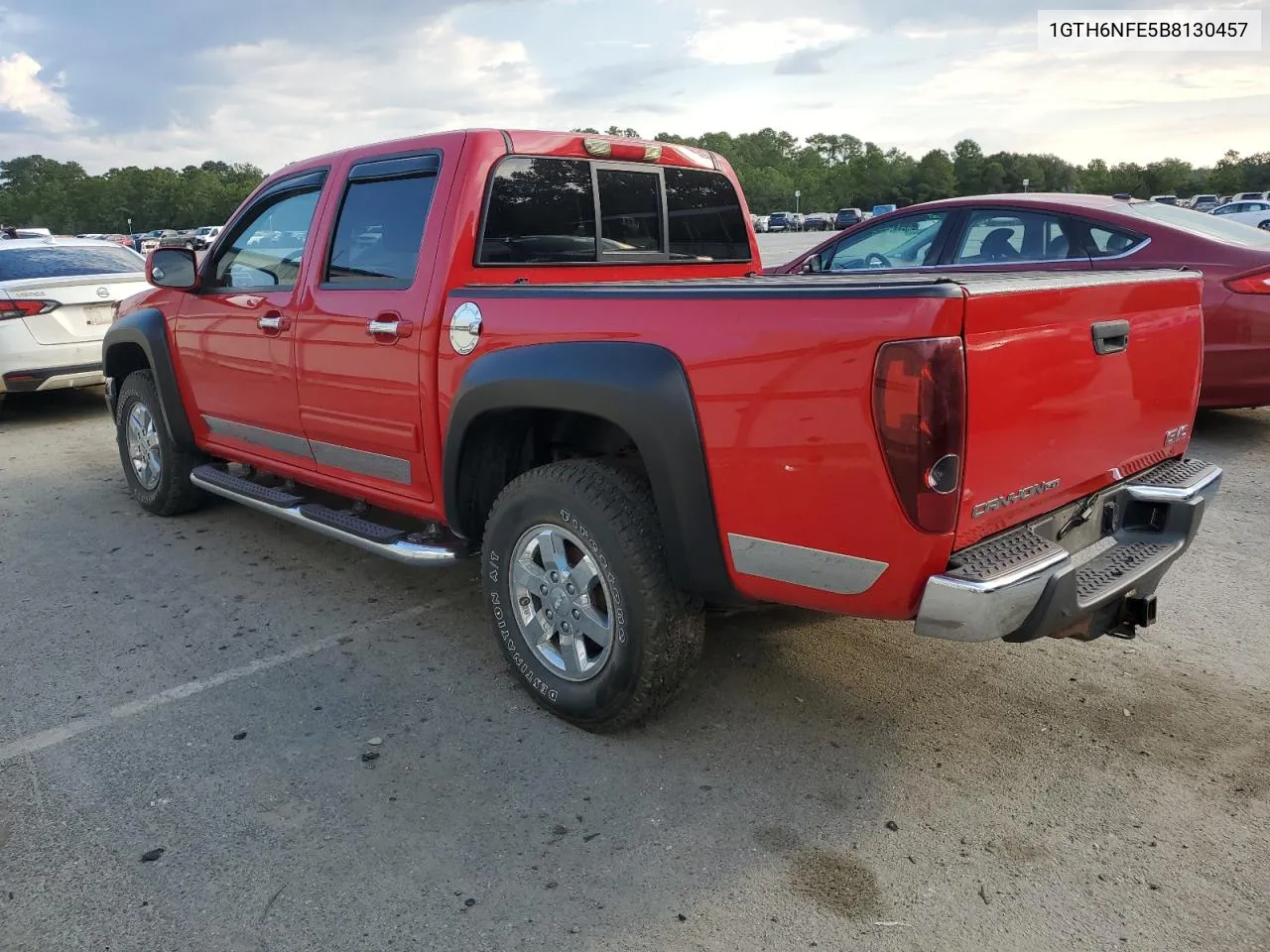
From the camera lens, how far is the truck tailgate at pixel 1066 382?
2.36m

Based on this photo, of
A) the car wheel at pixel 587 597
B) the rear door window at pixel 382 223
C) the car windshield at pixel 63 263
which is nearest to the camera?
the car wheel at pixel 587 597

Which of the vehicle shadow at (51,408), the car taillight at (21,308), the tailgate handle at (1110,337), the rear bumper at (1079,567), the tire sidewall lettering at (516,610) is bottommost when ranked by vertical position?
the vehicle shadow at (51,408)

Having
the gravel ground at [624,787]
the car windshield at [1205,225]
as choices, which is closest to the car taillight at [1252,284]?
the car windshield at [1205,225]

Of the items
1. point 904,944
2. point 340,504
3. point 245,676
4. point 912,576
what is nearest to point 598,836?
point 904,944

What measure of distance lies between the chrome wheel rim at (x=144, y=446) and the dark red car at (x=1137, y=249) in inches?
151

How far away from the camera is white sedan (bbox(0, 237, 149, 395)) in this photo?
8.02 m

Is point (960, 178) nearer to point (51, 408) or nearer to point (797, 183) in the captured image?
point (797, 183)

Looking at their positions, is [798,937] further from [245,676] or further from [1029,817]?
[245,676]

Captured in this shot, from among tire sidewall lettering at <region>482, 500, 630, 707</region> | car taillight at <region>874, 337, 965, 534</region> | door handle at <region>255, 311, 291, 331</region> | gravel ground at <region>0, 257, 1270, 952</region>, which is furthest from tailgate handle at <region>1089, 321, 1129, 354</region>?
door handle at <region>255, 311, 291, 331</region>

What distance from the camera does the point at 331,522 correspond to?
409 cm

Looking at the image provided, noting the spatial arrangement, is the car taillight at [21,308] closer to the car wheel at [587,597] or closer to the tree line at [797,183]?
the car wheel at [587,597]

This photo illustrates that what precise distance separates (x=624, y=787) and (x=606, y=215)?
93.3 inches

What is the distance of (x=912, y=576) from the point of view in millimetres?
2371

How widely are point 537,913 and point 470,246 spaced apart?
2.26 m
